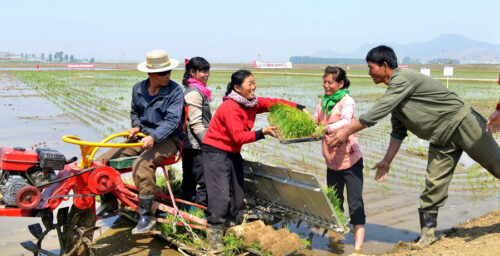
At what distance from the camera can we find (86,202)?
12.2 feet

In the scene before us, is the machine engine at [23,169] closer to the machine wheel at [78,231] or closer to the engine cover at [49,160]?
the engine cover at [49,160]

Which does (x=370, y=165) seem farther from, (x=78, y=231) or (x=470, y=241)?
(x=78, y=231)

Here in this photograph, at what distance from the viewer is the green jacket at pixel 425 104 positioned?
346cm

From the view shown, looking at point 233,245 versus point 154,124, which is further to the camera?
point 154,124

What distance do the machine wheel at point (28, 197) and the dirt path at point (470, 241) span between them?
3210mm

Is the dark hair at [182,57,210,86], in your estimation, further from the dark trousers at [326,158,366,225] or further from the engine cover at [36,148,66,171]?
the dark trousers at [326,158,366,225]

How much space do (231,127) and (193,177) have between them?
4.29 feet

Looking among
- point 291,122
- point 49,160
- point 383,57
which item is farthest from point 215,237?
point 383,57

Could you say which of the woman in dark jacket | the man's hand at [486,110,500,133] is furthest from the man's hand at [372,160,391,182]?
the woman in dark jacket

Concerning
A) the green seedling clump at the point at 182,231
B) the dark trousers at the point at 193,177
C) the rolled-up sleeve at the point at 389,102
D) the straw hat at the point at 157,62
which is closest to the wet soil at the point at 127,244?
the green seedling clump at the point at 182,231

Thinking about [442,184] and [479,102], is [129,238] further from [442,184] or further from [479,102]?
[479,102]

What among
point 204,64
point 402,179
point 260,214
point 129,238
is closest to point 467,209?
point 402,179

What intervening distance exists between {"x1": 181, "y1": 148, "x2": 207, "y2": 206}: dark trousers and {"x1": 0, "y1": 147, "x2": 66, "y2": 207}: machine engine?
4.46 ft

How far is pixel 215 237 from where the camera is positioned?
12.4ft
